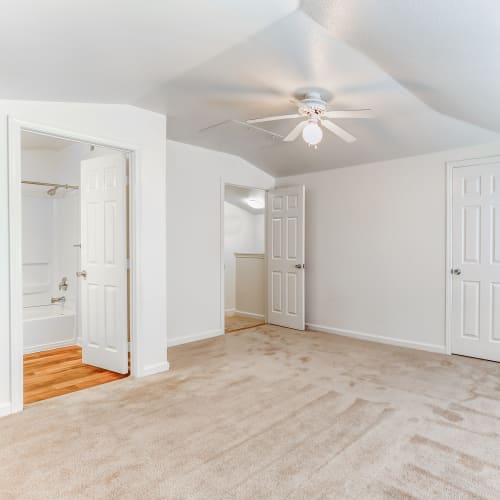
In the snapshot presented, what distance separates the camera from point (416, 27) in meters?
1.97

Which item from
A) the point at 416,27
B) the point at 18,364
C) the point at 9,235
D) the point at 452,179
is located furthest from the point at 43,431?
the point at 452,179

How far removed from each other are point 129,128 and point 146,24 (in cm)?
150

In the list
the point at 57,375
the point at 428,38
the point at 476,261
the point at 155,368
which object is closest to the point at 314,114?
the point at 428,38

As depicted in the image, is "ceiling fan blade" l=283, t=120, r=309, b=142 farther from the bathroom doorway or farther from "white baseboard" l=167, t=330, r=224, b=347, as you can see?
"white baseboard" l=167, t=330, r=224, b=347

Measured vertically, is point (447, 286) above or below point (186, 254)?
below

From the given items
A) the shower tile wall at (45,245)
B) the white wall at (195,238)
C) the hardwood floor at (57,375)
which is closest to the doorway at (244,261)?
the white wall at (195,238)

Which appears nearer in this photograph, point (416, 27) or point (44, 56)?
point (416, 27)

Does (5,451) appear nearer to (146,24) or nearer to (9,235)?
(9,235)

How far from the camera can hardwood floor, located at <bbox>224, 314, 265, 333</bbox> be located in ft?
18.2

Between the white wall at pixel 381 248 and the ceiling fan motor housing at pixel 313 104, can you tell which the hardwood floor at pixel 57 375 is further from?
the white wall at pixel 381 248

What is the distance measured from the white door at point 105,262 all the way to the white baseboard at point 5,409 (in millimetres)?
1003

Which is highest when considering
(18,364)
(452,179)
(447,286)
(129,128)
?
(129,128)

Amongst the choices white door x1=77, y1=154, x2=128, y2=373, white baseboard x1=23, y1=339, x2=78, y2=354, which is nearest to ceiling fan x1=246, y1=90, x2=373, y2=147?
white door x1=77, y1=154, x2=128, y2=373

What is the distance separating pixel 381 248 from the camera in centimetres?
479
